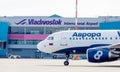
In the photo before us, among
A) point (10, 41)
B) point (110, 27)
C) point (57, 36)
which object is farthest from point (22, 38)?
point (57, 36)

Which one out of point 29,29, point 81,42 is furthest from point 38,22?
point 81,42

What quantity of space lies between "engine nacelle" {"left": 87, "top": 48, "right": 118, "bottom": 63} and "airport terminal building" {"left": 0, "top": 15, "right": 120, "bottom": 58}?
5823 centimetres

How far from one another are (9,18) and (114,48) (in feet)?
210

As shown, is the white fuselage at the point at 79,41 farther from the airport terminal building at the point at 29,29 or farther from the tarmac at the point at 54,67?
the airport terminal building at the point at 29,29

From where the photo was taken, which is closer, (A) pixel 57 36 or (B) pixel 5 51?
(A) pixel 57 36

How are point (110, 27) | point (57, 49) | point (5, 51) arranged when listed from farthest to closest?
point (5, 51)
point (110, 27)
point (57, 49)

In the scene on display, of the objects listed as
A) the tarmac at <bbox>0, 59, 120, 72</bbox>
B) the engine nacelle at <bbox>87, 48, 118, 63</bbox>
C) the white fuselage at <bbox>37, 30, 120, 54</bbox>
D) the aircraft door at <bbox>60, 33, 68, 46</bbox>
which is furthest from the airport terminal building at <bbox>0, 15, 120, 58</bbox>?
the engine nacelle at <bbox>87, 48, 118, 63</bbox>

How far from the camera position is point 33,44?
10312 centimetres

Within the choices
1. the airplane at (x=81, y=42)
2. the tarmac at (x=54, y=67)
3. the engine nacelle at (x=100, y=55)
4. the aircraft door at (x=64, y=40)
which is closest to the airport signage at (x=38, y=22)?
the tarmac at (x=54, y=67)

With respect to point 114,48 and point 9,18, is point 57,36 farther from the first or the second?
point 9,18

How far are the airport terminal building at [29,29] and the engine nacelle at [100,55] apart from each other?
58.2 meters

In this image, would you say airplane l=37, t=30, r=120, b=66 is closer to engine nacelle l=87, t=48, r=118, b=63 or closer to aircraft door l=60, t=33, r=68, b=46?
aircraft door l=60, t=33, r=68, b=46

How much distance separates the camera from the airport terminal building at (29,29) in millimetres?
99500

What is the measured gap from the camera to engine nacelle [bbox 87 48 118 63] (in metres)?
39.7
